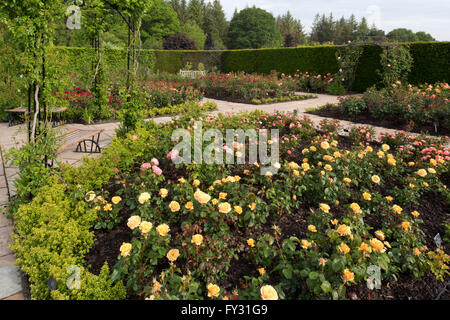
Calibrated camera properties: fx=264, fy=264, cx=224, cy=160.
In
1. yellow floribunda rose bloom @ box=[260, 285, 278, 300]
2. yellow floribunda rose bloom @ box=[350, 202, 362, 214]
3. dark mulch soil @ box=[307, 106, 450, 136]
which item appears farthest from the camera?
dark mulch soil @ box=[307, 106, 450, 136]

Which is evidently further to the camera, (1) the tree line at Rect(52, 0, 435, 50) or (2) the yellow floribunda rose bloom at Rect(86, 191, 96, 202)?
(1) the tree line at Rect(52, 0, 435, 50)

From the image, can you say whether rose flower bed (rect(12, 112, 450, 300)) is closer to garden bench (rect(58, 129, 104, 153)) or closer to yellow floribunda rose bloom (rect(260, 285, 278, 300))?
yellow floribunda rose bloom (rect(260, 285, 278, 300))

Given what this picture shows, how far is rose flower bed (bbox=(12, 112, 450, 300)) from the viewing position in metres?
1.77

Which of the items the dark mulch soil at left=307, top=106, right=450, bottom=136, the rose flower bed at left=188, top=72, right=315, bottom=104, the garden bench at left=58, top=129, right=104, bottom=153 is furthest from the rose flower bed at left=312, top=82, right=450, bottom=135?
the garden bench at left=58, top=129, right=104, bottom=153

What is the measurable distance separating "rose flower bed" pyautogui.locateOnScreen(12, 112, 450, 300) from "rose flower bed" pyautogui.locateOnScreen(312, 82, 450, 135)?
11.7 feet

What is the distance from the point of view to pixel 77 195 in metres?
2.62

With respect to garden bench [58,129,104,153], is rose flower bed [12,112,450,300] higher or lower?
lower

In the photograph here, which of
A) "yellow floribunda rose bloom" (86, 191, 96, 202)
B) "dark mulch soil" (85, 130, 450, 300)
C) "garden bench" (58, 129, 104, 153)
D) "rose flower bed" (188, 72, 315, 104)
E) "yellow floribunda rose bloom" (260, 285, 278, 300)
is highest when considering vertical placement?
"rose flower bed" (188, 72, 315, 104)

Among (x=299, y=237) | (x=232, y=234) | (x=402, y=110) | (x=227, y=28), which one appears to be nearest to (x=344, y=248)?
(x=299, y=237)

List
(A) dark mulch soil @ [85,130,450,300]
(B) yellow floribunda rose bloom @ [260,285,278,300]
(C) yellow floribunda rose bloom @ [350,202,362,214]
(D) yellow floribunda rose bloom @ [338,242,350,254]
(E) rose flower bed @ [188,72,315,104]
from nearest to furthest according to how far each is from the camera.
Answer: (B) yellow floribunda rose bloom @ [260,285,278,300], (D) yellow floribunda rose bloom @ [338,242,350,254], (A) dark mulch soil @ [85,130,450,300], (C) yellow floribunda rose bloom @ [350,202,362,214], (E) rose flower bed @ [188,72,315,104]

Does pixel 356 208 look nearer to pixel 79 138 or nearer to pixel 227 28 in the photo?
pixel 79 138

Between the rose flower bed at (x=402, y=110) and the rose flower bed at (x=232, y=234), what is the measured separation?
11.7 feet
